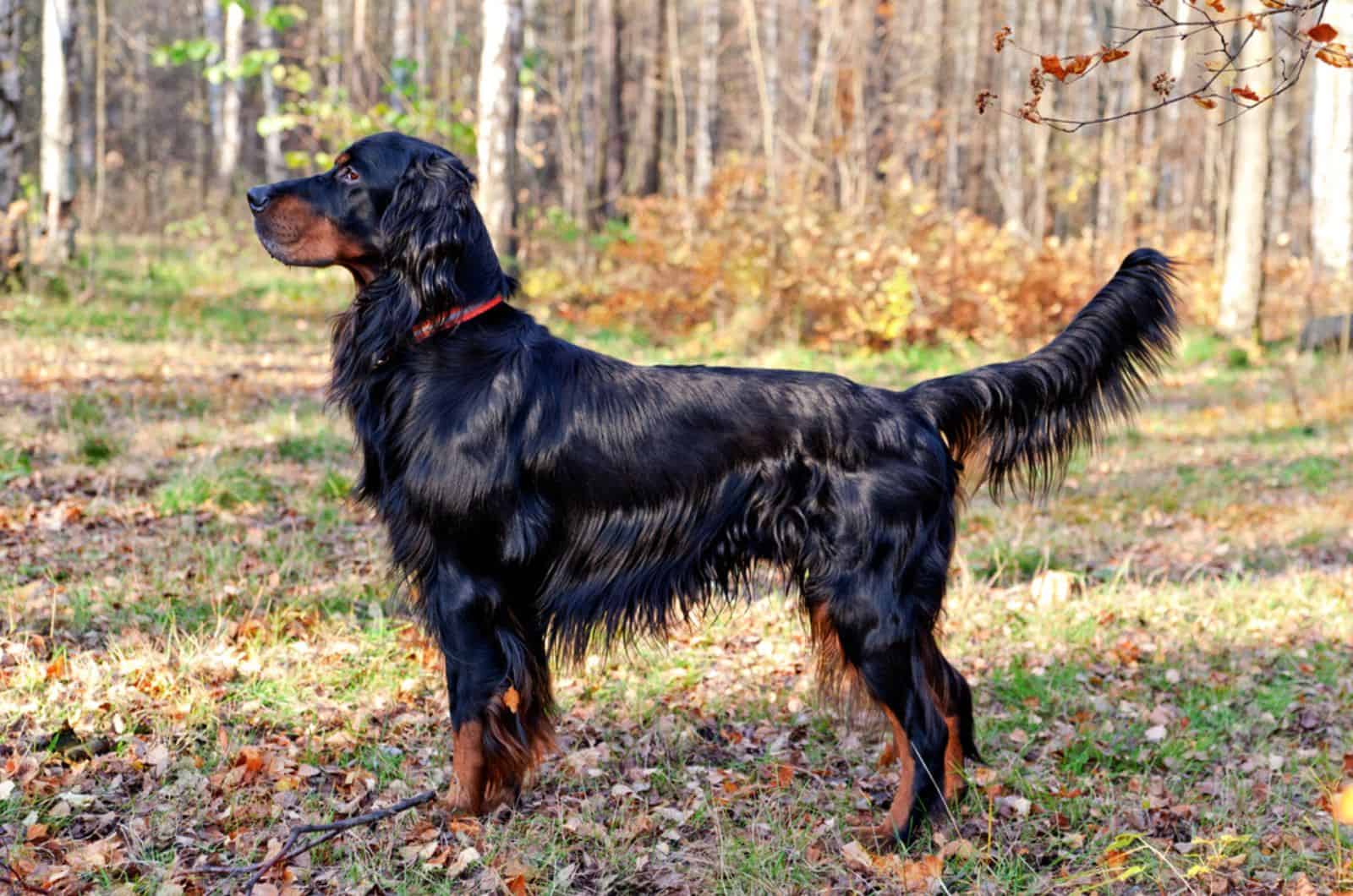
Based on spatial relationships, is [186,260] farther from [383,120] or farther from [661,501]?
[661,501]

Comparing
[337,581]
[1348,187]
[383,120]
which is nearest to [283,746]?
[337,581]

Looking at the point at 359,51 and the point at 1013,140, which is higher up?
the point at 359,51

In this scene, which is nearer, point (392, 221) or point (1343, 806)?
point (1343, 806)

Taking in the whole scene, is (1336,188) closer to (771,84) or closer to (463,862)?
(771,84)

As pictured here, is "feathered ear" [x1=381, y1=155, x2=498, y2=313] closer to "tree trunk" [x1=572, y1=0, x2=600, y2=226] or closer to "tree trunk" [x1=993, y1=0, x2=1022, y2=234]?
"tree trunk" [x1=572, y1=0, x2=600, y2=226]

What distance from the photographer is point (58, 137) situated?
42.2 feet

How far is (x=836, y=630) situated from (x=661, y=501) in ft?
2.08

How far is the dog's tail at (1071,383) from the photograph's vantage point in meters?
3.67

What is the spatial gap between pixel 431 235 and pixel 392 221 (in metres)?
0.14

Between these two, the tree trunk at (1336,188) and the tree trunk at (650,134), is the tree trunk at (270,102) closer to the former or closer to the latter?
the tree trunk at (650,134)

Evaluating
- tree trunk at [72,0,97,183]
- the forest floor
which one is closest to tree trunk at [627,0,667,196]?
tree trunk at [72,0,97,183]

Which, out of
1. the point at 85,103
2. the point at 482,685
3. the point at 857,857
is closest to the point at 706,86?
the point at 85,103

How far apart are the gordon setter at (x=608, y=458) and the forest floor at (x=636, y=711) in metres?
0.35

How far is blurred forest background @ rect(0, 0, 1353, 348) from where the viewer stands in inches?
503
